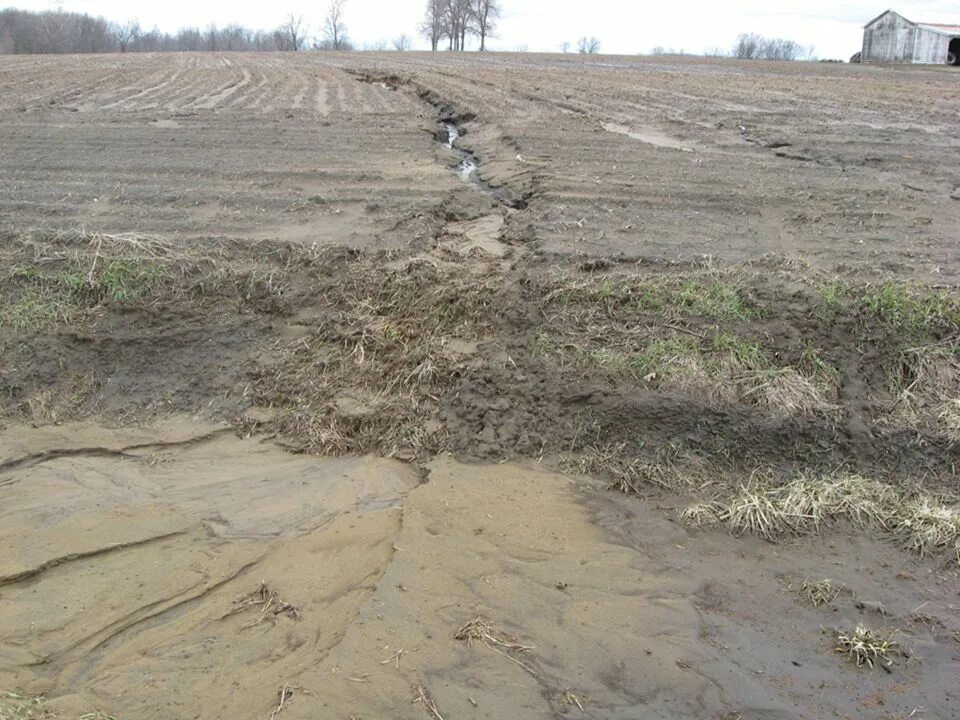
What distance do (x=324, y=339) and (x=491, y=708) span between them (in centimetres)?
335

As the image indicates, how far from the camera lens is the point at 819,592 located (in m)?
3.95

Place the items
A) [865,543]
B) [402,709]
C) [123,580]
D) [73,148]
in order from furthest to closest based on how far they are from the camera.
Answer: [73,148] → [865,543] → [123,580] → [402,709]

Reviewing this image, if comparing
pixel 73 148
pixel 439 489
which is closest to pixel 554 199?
pixel 439 489

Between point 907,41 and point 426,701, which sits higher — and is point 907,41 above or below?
above

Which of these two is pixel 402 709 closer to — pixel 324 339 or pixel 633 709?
pixel 633 709

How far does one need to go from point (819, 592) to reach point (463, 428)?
234cm

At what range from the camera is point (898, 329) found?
5.46m

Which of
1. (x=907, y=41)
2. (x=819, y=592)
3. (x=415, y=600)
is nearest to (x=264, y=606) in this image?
(x=415, y=600)

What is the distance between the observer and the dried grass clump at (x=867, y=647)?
11.6ft

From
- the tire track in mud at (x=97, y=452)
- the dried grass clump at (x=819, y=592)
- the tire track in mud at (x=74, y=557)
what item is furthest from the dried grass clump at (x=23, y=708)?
the dried grass clump at (x=819, y=592)

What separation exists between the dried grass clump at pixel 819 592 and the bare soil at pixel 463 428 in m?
0.05

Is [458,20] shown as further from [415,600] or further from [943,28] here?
[415,600]

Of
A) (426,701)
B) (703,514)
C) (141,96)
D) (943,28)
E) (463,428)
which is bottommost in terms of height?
(426,701)

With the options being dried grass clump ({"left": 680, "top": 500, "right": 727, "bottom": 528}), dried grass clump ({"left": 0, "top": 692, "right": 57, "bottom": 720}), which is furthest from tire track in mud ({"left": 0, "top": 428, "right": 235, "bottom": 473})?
dried grass clump ({"left": 680, "top": 500, "right": 727, "bottom": 528})
